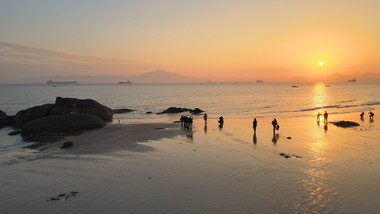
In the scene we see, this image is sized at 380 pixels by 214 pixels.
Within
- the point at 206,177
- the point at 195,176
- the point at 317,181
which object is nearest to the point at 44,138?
the point at 195,176

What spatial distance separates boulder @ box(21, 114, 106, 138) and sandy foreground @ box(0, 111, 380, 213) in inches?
256

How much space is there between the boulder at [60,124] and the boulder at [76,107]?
5594 millimetres

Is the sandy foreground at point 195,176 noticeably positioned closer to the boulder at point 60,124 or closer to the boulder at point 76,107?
the boulder at point 60,124

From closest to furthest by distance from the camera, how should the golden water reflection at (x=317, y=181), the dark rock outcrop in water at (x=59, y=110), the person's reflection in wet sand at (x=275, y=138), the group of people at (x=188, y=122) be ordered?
the golden water reflection at (x=317, y=181), the person's reflection in wet sand at (x=275, y=138), the group of people at (x=188, y=122), the dark rock outcrop in water at (x=59, y=110)

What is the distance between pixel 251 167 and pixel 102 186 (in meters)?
8.16

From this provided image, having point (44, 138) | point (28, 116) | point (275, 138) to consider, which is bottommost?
point (275, 138)

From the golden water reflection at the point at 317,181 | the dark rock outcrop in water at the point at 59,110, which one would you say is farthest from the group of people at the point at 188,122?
the dark rock outcrop in water at the point at 59,110

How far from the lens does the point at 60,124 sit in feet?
92.4

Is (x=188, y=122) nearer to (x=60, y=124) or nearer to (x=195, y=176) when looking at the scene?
(x=60, y=124)

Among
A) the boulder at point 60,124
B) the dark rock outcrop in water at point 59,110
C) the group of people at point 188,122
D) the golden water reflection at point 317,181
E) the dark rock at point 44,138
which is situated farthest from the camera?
the dark rock outcrop in water at point 59,110

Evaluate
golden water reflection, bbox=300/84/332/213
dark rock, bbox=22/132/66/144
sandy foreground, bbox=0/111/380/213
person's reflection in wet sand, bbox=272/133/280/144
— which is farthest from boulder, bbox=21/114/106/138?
golden water reflection, bbox=300/84/332/213

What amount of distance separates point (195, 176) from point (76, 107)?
94.6ft

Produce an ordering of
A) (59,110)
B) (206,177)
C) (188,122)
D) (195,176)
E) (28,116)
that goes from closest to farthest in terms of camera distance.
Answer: (206,177) → (195,176) → (188,122) → (28,116) → (59,110)

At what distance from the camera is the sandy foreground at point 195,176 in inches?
420
